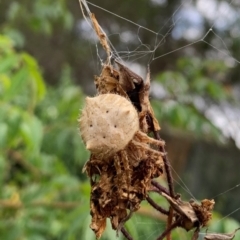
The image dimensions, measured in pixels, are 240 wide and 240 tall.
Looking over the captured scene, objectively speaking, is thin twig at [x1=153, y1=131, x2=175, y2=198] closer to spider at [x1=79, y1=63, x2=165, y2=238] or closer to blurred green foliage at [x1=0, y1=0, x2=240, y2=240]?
spider at [x1=79, y1=63, x2=165, y2=238]

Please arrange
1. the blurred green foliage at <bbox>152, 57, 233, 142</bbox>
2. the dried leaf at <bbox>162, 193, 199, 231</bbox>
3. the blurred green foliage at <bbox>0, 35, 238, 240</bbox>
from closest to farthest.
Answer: the dried leaf at <bbox>162, 193, 199, 231</bbox>, the blurred green foliage at <bbox>0, 35, 238, 240</bbox>, the blurred green foliage at <bbox>152, 57, 233, 142</bbox>

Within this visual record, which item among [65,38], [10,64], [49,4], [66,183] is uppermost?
[65,38]

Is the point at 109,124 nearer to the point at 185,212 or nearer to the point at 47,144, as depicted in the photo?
the point at 185,212

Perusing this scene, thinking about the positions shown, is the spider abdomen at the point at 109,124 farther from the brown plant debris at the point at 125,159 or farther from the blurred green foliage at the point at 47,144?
the blurred green foliage at the point at 47,144

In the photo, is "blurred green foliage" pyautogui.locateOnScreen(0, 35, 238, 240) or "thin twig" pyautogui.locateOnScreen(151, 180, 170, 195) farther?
"blurred green foliage" pyautogui.locateOnScreen(0, 35, 238, 240)

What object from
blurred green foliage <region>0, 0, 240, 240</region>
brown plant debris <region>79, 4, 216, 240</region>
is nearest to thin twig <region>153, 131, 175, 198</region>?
brown plant debris <region>79, 4, 216, 240</region>

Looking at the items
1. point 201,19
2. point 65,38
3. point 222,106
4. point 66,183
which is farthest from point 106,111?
point 65,38

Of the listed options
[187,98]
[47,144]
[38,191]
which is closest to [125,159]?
[38,191]

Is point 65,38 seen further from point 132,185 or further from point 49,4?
point 132,185

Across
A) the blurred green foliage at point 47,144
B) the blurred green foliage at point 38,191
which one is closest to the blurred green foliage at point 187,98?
the blurred green foliage at point 47,144
